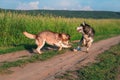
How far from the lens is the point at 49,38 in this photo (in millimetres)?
16172

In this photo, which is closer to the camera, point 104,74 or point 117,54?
point 104,74

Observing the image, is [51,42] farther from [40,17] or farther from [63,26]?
[63,26]

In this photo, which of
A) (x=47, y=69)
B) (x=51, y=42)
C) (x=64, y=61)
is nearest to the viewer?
(x=47, y=69)

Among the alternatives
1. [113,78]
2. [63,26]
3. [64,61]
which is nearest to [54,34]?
[64,61]

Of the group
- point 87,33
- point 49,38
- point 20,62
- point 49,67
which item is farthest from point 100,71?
point 87,33

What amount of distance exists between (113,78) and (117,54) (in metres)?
6.07

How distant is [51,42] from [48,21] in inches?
356

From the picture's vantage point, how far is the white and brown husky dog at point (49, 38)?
15938 millimetres

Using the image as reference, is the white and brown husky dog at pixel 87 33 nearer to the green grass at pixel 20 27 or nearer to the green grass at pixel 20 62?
the green grass at pixel 20 62

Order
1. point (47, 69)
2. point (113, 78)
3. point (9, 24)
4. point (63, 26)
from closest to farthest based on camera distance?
point (113, 78) < point (47, 69) < point (9, 24) < point (63, 26)

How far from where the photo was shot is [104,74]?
11242 millimetres

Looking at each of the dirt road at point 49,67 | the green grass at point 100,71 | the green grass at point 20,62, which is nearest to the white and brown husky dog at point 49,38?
the green grass at point 20,62

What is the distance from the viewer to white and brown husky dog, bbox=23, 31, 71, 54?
1594cm

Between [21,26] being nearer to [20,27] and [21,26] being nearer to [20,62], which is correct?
[20,27]
